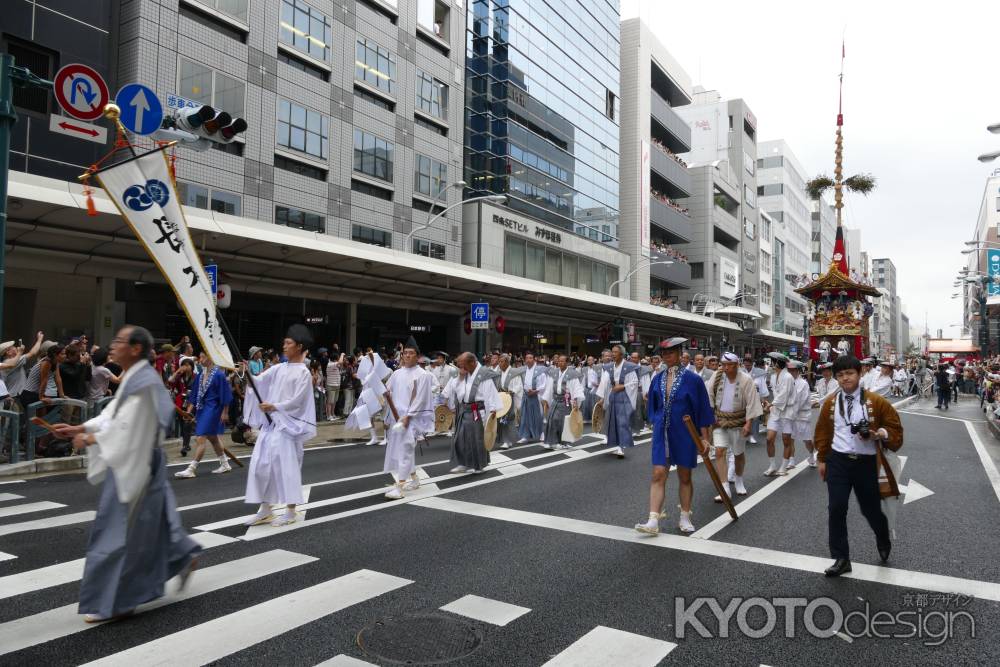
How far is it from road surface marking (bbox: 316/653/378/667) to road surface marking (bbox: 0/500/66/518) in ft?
16.6

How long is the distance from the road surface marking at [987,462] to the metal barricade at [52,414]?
1262 centimetres

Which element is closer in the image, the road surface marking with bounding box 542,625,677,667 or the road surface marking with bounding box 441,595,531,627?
the road surface marking with bounding box 542,625,677,667

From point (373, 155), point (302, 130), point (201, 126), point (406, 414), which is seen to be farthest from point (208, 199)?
point (406, 414)

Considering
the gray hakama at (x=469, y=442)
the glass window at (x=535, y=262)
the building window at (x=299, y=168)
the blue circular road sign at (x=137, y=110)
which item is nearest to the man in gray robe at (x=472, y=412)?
the gray hakama at (x=469, y=442)

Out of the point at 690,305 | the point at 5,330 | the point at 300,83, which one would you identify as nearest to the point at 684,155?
the point at 690,305

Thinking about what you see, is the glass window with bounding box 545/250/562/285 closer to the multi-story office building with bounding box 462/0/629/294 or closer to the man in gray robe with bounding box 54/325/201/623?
the multi-story office building with bounding box 462/0/629/294

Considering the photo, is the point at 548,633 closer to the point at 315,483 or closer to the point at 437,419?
the point at 315,483

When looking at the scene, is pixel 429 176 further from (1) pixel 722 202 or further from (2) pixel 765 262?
(2) pixel 765 262

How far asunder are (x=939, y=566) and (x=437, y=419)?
9.05 meters

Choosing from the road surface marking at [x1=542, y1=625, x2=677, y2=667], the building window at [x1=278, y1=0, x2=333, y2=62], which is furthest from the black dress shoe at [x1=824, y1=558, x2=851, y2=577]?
the building window at [x1=278, y1=0, x2=333, y2=62]

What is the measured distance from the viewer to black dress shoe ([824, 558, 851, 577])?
203 inches

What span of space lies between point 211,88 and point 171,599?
855 inches

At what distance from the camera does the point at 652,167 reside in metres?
53.2

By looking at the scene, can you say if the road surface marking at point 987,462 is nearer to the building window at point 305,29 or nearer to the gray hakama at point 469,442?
the gray hakama at point 469,442
